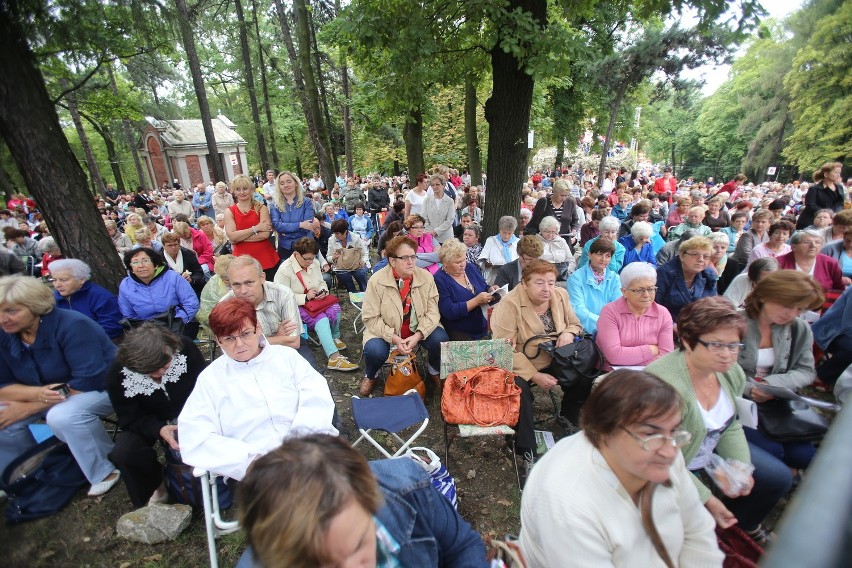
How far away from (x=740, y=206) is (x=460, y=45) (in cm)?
578

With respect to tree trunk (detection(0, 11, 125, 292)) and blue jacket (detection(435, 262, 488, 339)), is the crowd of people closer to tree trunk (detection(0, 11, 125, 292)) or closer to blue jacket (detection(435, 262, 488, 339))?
blue jacket (detection(435, 262, 488, 339))

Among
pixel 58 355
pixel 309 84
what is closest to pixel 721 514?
pixel 58 355

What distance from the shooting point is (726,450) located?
249cm

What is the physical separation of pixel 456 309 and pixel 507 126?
10.1 feet

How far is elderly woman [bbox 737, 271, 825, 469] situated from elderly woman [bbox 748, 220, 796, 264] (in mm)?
2079

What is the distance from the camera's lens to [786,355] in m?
2.98

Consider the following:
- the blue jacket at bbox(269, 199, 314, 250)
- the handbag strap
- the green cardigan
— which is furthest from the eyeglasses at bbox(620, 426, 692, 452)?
the blue jacket at bbox(269, 199, 314, 250)

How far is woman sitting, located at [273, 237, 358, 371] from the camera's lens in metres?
4.89

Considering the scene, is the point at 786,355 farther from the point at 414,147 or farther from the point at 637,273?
the point at 414,147

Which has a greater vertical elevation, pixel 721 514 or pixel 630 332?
pixel 630 332

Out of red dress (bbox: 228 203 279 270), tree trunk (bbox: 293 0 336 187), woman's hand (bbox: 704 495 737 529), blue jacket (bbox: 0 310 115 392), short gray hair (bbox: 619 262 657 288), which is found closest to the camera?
woman's hand (bbox: 704 495 737 529)

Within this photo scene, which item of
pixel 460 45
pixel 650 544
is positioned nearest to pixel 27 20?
pixel 460 45

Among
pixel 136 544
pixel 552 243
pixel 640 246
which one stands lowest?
pixel 136 544

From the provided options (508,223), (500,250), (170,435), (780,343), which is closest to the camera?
(170,435)
